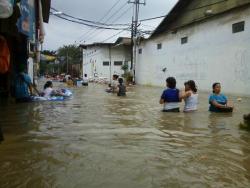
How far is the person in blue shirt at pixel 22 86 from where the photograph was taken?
13164 mm

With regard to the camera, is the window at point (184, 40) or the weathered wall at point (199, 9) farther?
the window at point (184, 40)

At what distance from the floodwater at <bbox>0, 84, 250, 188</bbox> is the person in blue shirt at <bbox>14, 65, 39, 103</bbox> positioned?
4272 mm

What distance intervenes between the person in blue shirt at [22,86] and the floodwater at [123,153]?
427 centimetres

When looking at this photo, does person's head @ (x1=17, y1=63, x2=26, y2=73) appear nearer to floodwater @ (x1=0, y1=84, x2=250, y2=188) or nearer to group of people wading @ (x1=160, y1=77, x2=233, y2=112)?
floodwater @ (x1=0, y1=84, x2=250, y2=188)

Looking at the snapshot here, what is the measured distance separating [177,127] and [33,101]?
6.99 m

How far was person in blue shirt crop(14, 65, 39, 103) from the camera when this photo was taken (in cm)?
1316

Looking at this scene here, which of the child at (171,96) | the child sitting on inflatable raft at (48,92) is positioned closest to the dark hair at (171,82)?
the child at (171,96)

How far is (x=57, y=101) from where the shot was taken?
14602 millimetres

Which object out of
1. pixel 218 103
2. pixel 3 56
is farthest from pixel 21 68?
pixel 218 103

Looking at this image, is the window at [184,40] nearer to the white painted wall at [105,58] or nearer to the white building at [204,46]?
the white building at [204,46]

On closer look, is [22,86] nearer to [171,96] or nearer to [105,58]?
[171,96]

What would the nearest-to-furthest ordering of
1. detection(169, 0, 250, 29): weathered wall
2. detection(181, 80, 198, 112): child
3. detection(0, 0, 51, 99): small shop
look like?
detection(0, 0, 51, 99): small shop
detection(181, 80, 198, 112): child
detection(169, 0, 250, 29): weathered wall

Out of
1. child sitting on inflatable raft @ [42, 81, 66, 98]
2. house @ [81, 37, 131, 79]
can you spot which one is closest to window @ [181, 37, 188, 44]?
child sitting on inflatable raft @ [42, 81, 66, 98]

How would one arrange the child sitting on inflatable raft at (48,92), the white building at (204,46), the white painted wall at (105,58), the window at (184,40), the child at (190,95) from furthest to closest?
1. the white painted wall at (105,58)
2. the window at (184,40)
3. the white building at (204,46)
4. the child sitting on inflatable raft at (48,92)
5. the child at (190,95)
